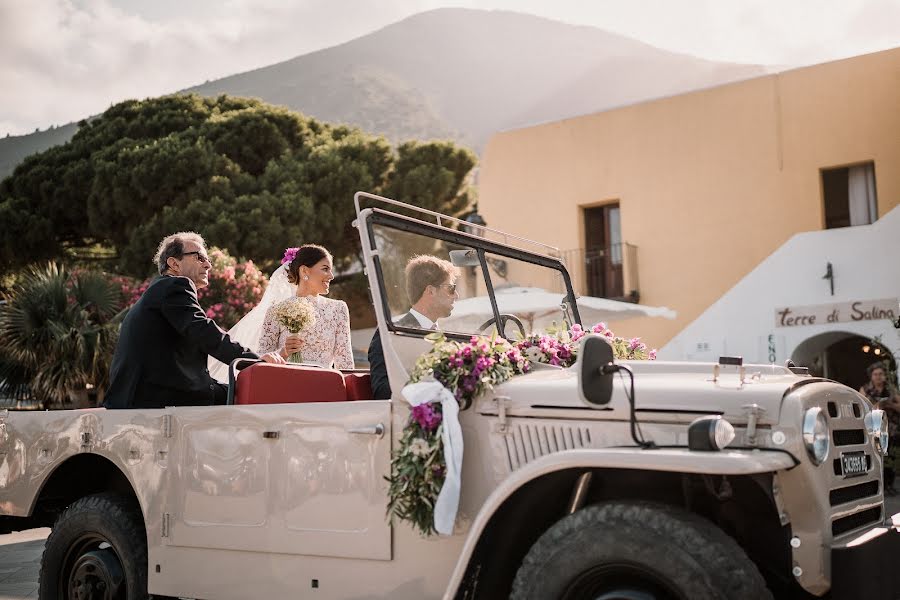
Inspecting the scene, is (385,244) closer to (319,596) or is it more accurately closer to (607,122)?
(319,596)

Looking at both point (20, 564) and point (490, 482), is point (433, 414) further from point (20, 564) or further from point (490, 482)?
point (20, 564)

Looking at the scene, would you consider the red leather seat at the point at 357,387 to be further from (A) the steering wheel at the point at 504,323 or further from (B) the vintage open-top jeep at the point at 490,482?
(A) the steering wheel at the point at 504,323

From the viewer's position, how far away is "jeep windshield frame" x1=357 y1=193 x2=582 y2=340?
A: 4020 millimetres

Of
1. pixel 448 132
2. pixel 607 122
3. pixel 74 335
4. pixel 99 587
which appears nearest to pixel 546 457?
pixel 99 587

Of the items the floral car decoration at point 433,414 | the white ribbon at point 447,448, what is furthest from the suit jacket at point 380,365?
the white ribbon at point 447,448

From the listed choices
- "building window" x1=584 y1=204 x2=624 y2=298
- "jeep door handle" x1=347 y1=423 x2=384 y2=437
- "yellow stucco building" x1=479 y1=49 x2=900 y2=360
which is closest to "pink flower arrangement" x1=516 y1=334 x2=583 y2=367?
"jeep door handle" x1=347 y1=423 x2=384 y2=437

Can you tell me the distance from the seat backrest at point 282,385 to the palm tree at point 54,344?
40.8 ft

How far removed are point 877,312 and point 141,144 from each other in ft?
65.8

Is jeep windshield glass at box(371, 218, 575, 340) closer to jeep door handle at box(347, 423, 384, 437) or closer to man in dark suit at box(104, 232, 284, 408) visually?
jeep door handle at box(347, 423, 384, 437)

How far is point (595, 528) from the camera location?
10.1 ft

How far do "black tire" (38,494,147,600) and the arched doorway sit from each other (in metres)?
14.5

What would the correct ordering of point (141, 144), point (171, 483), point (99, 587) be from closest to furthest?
point (171, 483), point (99, 587), point (141, 144)

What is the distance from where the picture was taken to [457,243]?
14.7ft

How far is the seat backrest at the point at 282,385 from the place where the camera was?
430 centimetres
